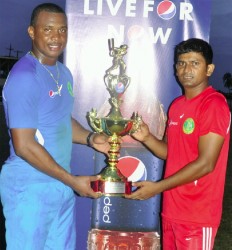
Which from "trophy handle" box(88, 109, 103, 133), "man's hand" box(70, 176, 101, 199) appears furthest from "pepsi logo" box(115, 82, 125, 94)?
"man's hand" box(70, 176, 101, 199)

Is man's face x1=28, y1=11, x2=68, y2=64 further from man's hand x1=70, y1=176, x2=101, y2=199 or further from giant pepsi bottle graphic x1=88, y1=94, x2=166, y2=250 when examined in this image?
giant pepsi bottle graphic x1=88, y1=94, x2=166, y2=250

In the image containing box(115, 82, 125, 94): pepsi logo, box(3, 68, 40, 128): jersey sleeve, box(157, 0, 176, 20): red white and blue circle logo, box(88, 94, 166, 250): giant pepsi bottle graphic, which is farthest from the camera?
box(88, 94, 166, 250): giant pepsi bottle graphic

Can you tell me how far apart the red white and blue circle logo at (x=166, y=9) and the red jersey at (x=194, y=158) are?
98cm

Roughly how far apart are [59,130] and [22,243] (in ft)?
2.04

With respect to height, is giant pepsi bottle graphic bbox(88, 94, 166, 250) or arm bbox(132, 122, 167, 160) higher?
arm bbox(132, 122, 167, 160)

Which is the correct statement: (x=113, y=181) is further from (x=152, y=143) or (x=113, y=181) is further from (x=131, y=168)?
(x=131, y=168)

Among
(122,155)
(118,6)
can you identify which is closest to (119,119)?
(122,155)

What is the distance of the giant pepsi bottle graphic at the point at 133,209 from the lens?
3361mm

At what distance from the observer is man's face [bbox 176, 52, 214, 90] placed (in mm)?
2463

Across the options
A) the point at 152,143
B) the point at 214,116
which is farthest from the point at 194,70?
the point at 152,143

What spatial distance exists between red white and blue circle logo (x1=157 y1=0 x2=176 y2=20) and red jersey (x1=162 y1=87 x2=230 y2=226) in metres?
0.98

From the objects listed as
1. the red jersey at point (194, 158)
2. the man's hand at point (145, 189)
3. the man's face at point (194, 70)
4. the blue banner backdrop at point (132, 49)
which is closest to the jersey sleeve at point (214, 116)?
the red jersey at point (194, 158)

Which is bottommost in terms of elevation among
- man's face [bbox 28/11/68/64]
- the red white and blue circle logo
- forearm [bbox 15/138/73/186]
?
forearm [bbox 15/138/73/186]

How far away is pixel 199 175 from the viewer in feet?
7.79
